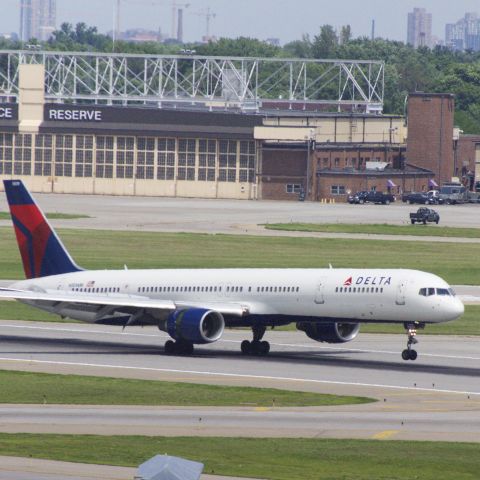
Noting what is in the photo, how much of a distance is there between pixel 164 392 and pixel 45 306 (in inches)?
577

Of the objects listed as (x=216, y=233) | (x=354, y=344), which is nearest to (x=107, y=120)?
(x=216, y=233)

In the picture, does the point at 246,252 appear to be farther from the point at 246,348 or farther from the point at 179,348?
the point at 179,348

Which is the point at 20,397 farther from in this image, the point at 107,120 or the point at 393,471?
the point at 107,120

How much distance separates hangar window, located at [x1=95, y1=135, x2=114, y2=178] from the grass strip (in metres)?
146

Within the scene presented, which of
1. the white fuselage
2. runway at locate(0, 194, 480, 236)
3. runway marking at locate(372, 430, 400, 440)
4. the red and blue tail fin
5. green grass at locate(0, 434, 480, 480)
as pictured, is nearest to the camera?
green grass at locate(0, 434, 480, 480)

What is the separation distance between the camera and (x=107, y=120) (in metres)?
199

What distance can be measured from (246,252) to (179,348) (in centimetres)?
5068

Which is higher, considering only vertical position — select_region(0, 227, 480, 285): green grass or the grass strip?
the grass strip

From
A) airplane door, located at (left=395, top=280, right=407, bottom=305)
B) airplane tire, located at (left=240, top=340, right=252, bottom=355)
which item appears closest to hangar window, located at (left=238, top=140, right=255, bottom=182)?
airplane tire, located at (left=240, top=340, right=252, bottom=355)

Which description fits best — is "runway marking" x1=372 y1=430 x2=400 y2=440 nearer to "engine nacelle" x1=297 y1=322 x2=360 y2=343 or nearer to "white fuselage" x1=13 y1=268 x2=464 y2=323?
"white fuselage" x1=13 y1=268 x2=464 y2=323

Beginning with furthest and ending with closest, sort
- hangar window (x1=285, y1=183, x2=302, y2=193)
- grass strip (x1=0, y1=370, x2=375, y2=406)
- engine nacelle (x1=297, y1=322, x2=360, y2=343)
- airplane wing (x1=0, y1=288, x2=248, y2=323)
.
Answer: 1. hangar window (x1=285, y1=183, x2=302, y2=193)
2. airplane wing (x1=0, y1=288, x2=248, y2=323)
3. engine nacelle (x1=297, y1=322, x2=360, y2=343)
4. grass strip (x1=0, y1=370, x2=375, y2=406)

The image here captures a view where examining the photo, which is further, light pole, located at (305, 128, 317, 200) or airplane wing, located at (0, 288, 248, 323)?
light pole, located at (305, 128, 317, 200)

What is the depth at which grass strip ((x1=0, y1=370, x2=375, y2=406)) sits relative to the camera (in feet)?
160

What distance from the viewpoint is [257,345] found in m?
62.6
